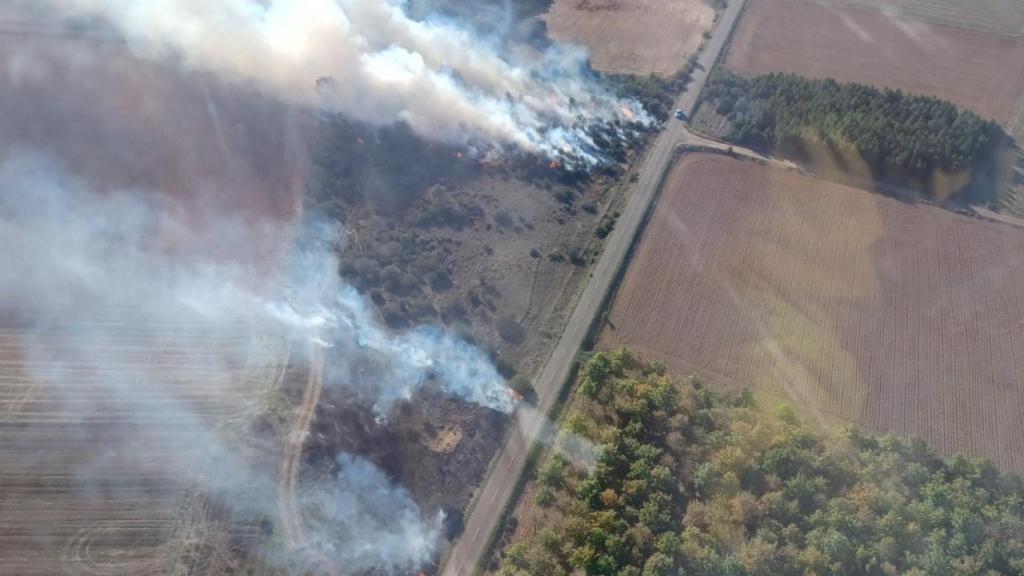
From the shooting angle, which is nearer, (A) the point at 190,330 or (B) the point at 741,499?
(B) the point at 741,499

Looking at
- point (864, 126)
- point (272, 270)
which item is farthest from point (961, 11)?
point (272, 270)

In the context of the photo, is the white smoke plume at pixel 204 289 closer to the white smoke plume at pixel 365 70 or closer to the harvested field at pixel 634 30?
the white smoke plume at pixel 365 70

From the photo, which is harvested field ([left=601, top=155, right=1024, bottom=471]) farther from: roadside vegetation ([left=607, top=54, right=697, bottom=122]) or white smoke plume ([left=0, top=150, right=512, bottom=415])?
white smoke plume ([left=0, top=150, right=512, bottom=415])

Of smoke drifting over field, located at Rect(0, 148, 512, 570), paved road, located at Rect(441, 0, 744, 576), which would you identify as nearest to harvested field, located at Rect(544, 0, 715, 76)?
paved road, located at Rect(441, 0, 744, 576)

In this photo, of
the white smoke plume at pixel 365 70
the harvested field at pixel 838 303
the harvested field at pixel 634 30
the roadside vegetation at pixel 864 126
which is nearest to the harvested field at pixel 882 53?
the roadside vegetation at pixel 864 126

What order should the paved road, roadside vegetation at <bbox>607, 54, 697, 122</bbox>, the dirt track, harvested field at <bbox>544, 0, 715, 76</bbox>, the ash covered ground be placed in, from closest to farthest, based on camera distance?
1. the dirt track
2. the ash covered ground
3. the paved road
4. roadside vegetation at <bbox>607, 54, 697, 122</bbox>
5. harvested field at <bbox>544, 0, 715, 76</bbox>

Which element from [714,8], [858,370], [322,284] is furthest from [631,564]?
[714,8]

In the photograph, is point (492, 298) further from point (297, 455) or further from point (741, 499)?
point (741, 499)
